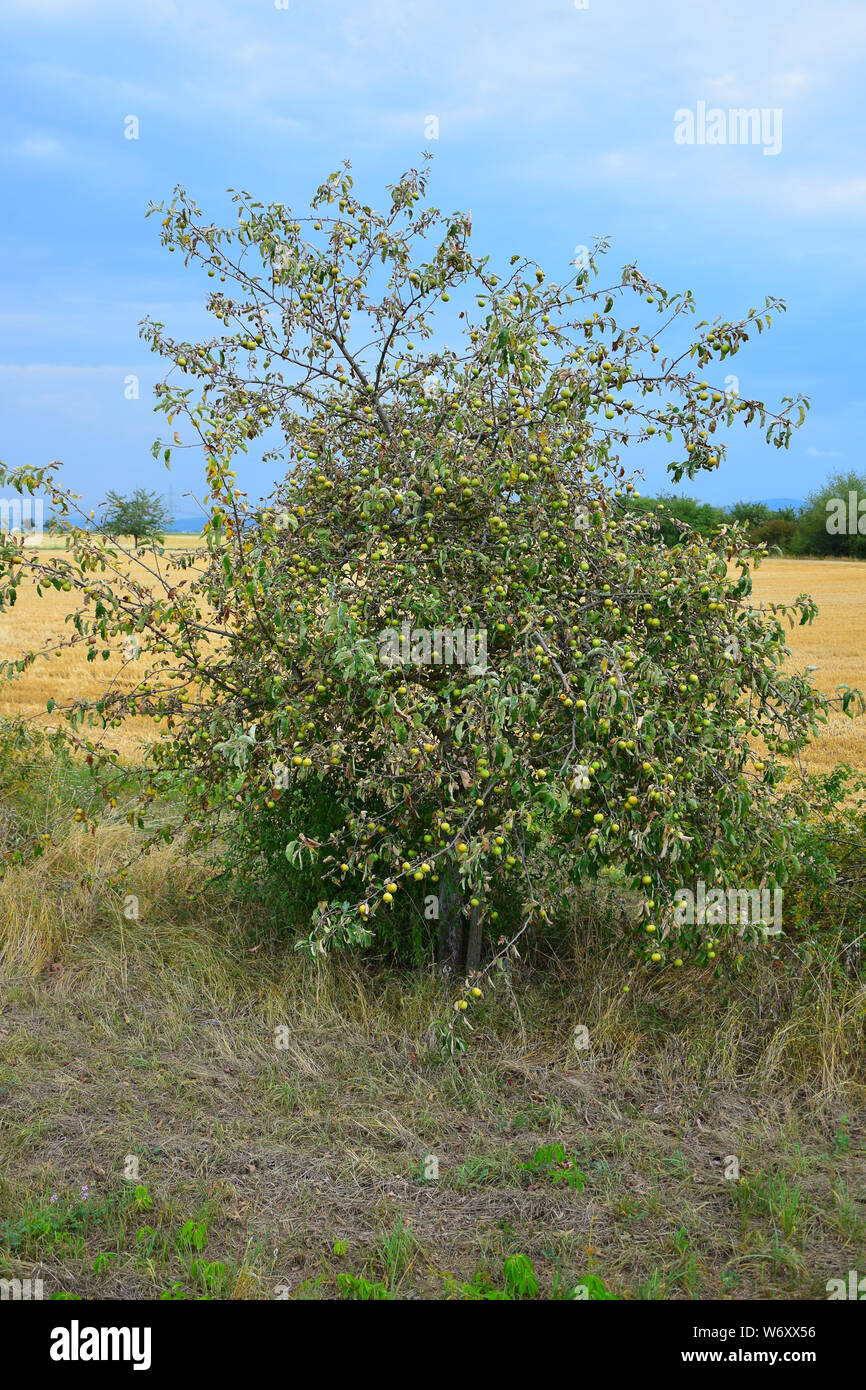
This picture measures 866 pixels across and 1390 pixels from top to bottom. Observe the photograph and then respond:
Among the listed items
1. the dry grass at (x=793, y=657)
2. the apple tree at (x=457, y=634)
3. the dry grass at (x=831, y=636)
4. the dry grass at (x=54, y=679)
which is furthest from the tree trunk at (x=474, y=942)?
the dry grass at (x=54, y=679)

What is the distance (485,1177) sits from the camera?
4.19 m

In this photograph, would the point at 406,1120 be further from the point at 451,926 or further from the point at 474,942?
the point at 451,926

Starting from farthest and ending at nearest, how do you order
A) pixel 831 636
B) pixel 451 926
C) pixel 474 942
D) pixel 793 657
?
pixel 831 636, pixel 793 657, pixel 451 926, pixel 474 942

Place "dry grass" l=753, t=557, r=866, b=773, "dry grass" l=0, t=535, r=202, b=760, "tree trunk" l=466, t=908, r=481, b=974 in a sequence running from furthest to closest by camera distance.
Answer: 1. "dry grass" l=753, t=557, r=866, b=773
2. "dry grass" l=0, t=535, r=202, b=760
3. "tree trunk" l=466, t=908, r=481, b=974

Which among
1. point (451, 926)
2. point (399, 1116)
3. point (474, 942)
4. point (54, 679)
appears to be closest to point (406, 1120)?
point (399, 1116)

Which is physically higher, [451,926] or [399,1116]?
[451,926]

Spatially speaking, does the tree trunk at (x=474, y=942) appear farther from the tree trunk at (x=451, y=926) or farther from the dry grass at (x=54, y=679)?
the dry grass at (x=54, y=679)

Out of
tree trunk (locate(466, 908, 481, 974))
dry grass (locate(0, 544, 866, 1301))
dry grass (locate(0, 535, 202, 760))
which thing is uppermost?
dry grass (locate(0, 535, 202, 760))

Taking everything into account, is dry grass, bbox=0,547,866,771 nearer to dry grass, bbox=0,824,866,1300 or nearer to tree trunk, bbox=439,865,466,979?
dry grass, bbox=0,824,866,1300

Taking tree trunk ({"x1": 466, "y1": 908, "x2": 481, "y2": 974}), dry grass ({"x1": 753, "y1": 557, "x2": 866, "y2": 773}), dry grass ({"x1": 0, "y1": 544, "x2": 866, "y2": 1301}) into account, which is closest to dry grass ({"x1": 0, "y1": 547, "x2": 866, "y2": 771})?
dry grass ({"x1": 753, "y1": 557, "x2": 866, "y2": 773})

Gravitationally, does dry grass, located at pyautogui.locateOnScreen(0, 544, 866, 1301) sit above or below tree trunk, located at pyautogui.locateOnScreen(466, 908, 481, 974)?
below

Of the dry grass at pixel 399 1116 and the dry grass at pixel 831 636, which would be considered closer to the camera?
the dry grass at pixel 399 1116

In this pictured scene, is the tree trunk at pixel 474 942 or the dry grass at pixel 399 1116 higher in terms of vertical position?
the tree trunk at pixel 474 942

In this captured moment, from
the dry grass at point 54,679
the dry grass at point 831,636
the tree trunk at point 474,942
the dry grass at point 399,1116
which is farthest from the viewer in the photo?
the dry grass at point 831,636
